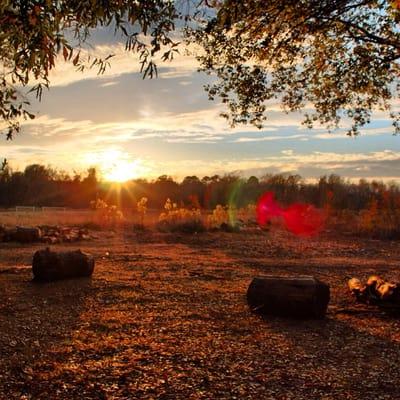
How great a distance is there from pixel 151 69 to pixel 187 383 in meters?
2.92

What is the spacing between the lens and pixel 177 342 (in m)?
5.75

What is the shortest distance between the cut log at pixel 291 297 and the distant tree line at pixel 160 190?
114 feet

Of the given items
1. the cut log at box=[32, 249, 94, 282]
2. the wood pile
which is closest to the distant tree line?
the wood pile

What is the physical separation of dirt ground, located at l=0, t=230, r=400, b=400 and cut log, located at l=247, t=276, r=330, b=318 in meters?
0.18

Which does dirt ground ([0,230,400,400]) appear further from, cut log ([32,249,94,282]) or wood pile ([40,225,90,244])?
wood pile ([40,225,90,244])

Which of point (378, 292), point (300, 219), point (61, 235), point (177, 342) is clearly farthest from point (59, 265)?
point (300, 219)

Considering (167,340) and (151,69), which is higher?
(151,69)

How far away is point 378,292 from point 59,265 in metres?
5.61

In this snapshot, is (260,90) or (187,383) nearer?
(187,383)

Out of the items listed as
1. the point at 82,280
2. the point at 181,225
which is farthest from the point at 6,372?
the point at 181,225

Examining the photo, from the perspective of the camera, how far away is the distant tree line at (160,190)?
45062mm

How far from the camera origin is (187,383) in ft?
14.9

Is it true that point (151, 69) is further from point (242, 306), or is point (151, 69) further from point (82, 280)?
point (82, 280)

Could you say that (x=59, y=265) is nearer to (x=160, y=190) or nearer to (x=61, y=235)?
(x=61, y=235)
